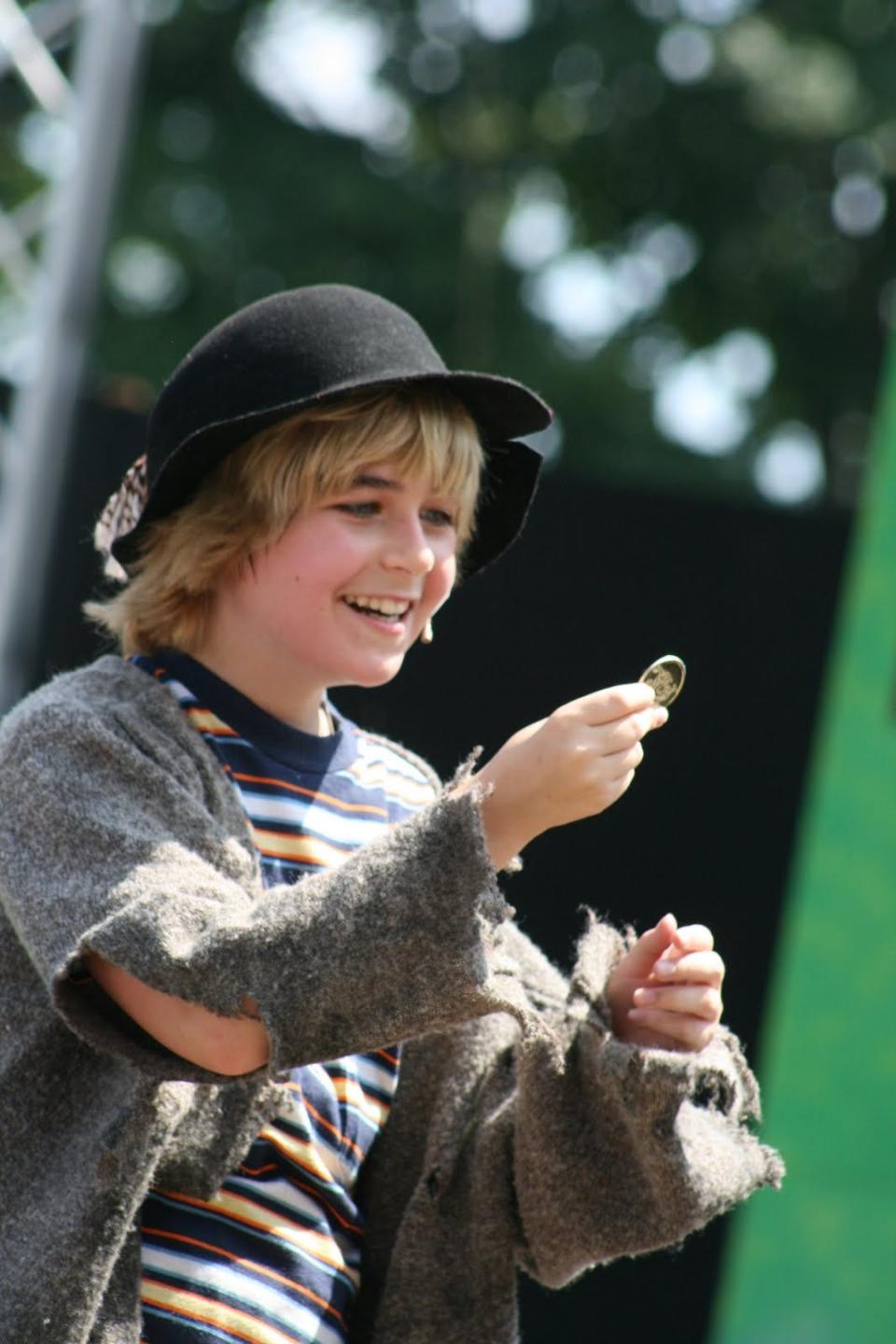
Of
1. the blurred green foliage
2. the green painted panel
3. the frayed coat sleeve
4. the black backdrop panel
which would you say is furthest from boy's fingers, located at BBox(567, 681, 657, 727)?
the blurred green foliage

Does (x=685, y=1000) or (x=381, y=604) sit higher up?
(x=381, y=604)

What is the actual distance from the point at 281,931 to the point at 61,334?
259 centimetres

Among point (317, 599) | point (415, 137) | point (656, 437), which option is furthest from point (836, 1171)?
point (415, 137)

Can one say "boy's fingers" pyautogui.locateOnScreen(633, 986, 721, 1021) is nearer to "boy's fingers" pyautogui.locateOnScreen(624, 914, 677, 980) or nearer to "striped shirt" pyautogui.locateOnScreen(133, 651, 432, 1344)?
"boy's fingers" pyautogui.locateOnScreen(624, 914, 677, 980)

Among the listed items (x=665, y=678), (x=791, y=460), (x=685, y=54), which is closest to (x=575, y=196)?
(x=685, y=54)

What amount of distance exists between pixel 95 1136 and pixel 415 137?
11.8m

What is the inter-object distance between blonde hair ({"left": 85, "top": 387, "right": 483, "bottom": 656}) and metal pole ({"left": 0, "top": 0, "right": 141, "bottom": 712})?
1961 mm

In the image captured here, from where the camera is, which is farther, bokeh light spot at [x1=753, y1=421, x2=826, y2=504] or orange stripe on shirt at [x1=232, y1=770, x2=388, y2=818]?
bokeh light spot at [x1=753, y1=421, x2=826, y2=504]

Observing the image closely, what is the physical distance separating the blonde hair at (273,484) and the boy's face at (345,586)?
2 cm

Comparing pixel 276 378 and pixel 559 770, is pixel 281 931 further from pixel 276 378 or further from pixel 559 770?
pixel 276 378

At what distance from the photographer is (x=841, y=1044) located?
3.78 m

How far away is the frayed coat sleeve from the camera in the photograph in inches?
66.1

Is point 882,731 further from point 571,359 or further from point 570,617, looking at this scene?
point 571,359

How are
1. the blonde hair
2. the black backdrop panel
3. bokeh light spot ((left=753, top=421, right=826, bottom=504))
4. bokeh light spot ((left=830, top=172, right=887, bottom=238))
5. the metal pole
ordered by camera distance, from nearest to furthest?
1. the blonde hair
2. the metal pole
3. the black backdrop panel
4. bokeh light spot ((left=830, top=172, right=887, bottom=238))
5. bokeh light spot ((left=753, top=421, right=826, bottom=504))
